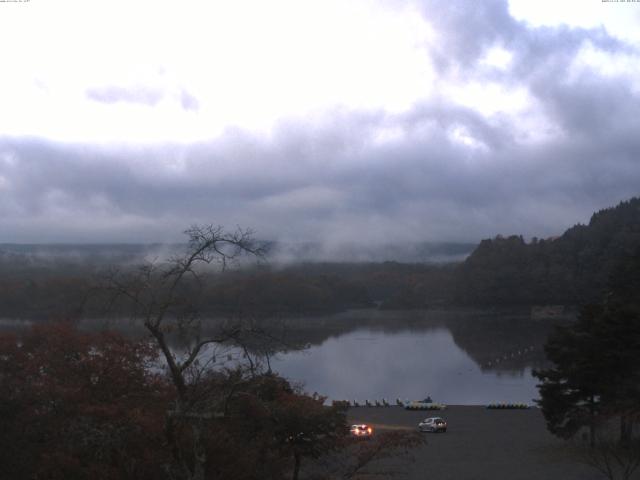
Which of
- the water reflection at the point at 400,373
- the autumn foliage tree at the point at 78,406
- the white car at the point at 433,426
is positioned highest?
Result: the autumn foliage tree at the point at 78,406

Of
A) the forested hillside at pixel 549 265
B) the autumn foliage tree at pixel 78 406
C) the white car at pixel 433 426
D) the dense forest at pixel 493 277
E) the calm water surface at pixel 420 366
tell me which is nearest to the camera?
the autumn foliage tree at pixel 78 406

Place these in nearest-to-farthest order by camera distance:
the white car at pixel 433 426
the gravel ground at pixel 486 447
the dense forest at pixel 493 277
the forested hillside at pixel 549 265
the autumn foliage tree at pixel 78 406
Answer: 1. the autumn foliage tree at pixel 78 406
2. the gravel ground at pixel 486 447
3. the white car at pixel 433 426
4. the dense forest at pixel 493 277
5. the forested hillside at pixel 549 265

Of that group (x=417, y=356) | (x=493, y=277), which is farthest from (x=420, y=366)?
(x=493, y=277)

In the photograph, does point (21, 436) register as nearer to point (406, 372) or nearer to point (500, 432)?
point (500, 432)

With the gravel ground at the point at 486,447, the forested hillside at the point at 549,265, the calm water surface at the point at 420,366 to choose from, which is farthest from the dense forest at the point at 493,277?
the gravel ground at the point at 486,447

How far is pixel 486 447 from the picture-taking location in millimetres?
12836

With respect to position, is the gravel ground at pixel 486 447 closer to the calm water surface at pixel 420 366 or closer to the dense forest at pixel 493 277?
the calm water surface at pixel 420 366

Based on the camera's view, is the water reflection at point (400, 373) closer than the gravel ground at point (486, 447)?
No

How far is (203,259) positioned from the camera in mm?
4676

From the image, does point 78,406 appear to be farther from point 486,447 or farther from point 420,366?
point 420,366

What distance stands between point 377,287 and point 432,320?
14.8m

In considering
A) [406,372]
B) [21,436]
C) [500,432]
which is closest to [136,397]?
[21,436]

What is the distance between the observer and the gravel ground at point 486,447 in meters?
10.5

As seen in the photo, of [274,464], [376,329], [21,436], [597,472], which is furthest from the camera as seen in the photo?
[376,329]
